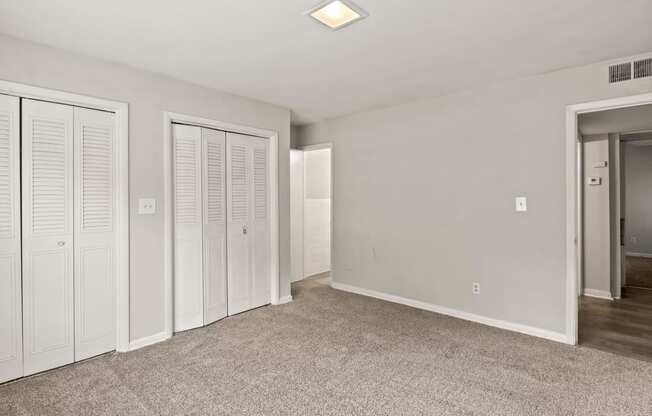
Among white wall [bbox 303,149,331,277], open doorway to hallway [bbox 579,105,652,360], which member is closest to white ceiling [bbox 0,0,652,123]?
open doorway to hallway [bbox 579,105,652,360]

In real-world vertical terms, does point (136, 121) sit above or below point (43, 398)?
above

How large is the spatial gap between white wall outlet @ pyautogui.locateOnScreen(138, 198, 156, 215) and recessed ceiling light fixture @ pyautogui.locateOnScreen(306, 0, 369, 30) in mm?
2019

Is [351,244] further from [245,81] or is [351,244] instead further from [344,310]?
[245,81]

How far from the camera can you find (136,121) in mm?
2930

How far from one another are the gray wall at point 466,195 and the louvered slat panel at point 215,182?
1.72m

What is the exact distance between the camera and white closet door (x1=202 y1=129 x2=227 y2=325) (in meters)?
3.44

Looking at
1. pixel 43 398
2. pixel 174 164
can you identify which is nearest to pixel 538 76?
pixel 174 164

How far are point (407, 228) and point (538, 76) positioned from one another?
6.42 feet

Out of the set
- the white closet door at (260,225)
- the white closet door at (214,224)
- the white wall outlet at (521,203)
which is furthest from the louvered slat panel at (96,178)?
the white wall outlet at (521,203)

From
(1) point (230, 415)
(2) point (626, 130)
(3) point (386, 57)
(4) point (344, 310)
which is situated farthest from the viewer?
(2) point (626, 130)

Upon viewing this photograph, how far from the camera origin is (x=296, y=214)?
5.18m

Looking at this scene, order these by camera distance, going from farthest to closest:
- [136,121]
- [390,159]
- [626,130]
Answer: [626,130], [390,159], [136,121]

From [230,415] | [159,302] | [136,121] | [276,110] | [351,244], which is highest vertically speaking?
[276,110]

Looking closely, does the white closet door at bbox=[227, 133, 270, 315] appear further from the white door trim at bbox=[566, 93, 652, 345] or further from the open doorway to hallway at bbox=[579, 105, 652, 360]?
the open doorway to hallway at bbox=[579, 105, 652, 360]
